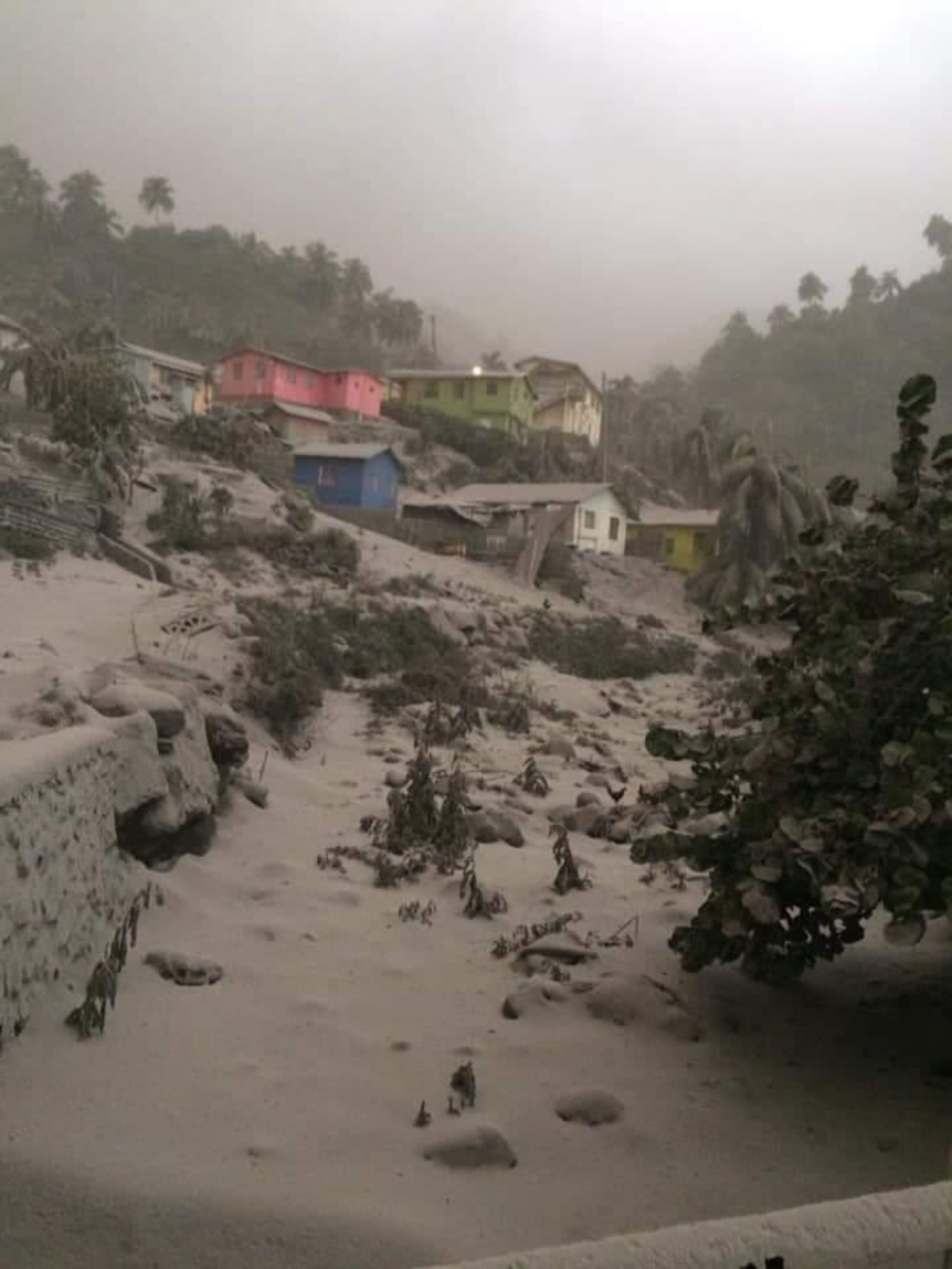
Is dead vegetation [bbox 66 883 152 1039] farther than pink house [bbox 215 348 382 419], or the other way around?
pink house [bbox 215 348 382 419]

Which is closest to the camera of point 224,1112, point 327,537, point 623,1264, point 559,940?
point 623,1264

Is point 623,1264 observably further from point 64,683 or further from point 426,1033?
point 64,683

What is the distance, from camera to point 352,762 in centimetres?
845

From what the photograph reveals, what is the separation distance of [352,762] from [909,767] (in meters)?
5.60

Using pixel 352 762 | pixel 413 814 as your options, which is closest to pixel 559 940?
pixel 413 814

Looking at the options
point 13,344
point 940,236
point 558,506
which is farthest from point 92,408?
point 940,236

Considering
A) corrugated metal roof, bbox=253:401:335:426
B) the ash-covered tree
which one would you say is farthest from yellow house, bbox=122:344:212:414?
the ash-covered tree

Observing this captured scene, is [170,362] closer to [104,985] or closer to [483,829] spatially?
[483,829]

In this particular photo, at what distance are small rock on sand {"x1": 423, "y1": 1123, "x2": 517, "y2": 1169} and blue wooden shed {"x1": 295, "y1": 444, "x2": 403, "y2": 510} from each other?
Answer: 3147 cm

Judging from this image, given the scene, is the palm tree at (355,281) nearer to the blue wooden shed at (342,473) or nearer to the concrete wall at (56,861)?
the blue wooden shed at (342,473)

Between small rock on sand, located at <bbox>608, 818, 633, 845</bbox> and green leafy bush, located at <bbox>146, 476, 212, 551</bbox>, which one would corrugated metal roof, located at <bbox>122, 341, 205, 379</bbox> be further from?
small rock on sand, located at <bbox>608, 818, 633, 845</bbox>

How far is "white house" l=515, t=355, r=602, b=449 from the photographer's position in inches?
2463

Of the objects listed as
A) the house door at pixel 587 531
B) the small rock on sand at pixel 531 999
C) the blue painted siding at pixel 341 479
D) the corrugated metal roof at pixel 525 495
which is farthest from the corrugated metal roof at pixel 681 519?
the small rock on sand at pixel 531 999

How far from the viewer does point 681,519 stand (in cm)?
4022
